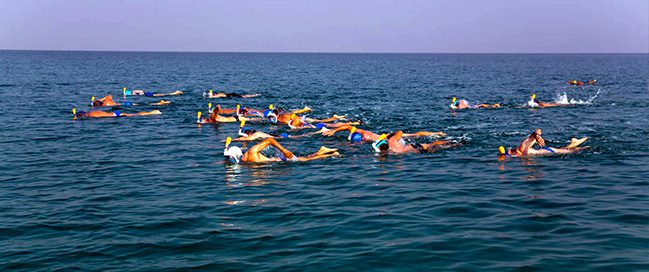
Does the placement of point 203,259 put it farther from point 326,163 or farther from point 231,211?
point 326,163

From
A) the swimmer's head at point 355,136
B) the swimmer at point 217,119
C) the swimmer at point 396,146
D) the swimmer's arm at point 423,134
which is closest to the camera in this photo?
the swimmer at point 396,146

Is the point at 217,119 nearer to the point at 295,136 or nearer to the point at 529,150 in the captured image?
the point at 295,136

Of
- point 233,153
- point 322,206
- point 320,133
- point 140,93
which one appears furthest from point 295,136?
point 140,93

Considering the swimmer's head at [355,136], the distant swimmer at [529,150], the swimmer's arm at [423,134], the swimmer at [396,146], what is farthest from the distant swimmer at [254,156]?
the distant swimmer at [529,150]

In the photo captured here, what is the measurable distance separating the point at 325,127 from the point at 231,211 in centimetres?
1328

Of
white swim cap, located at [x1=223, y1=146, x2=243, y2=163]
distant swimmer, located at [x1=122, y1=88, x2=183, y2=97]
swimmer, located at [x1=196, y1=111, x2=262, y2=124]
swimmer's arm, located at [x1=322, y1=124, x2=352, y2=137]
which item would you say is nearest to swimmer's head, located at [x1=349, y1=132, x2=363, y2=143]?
swimmer's arm, located at [x1=322, y1=124, x2=352, y2=137]

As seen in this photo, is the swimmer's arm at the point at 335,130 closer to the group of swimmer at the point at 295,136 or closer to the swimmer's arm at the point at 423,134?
the group of swimmer at the point at 295,136

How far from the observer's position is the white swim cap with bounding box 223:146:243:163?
1983 centimetres

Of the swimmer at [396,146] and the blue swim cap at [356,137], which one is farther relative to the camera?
the blue swim cap at [356,137]

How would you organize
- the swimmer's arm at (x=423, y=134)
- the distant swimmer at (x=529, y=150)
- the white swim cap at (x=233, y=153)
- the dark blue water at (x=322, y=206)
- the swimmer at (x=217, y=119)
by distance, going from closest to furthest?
the dark blue water at (x=322, y=206), the white swim cap at (x=233, y=153), the distant swimmer at (x=529, y=150), the swimmer's arm at (x=423, y=134), the swimmer at (x=217, y=119)

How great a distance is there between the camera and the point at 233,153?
19828 mm

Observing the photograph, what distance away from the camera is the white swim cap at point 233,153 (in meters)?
19.8

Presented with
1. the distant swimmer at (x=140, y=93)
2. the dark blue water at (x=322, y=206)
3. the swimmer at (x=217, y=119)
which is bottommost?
the dark blue water at (x=322, y=206)

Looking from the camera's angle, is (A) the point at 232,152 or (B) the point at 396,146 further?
(B) the point at 396,146
